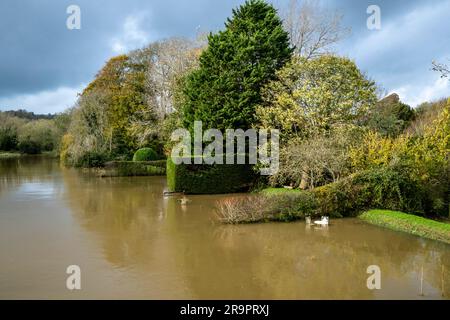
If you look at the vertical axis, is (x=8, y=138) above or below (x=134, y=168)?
above

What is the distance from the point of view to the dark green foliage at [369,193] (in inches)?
559

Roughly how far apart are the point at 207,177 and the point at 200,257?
36.9 ft

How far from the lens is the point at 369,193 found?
47.5 ft

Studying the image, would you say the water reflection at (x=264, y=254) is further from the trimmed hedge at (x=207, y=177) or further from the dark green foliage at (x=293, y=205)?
the trimmed hedge at (x=207, y=177)

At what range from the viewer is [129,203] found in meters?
18.4

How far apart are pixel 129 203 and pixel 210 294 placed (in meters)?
11.6

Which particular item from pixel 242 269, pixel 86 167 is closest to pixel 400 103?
pixel 86 167

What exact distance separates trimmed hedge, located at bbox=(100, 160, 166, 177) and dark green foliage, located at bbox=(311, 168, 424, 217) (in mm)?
19557

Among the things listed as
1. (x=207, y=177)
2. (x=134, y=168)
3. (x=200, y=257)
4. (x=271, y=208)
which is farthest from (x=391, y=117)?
(x=200, y=257)

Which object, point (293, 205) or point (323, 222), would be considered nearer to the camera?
point (323, 222)

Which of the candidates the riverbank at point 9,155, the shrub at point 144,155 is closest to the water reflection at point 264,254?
the shrub at point 144,155

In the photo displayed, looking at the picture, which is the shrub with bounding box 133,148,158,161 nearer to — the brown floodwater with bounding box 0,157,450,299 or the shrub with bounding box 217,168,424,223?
the brown floodwater with bounding box 0,157,450,299

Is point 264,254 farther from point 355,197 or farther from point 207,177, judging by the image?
point 207,177

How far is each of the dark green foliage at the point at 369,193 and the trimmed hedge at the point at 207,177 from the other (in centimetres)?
757
